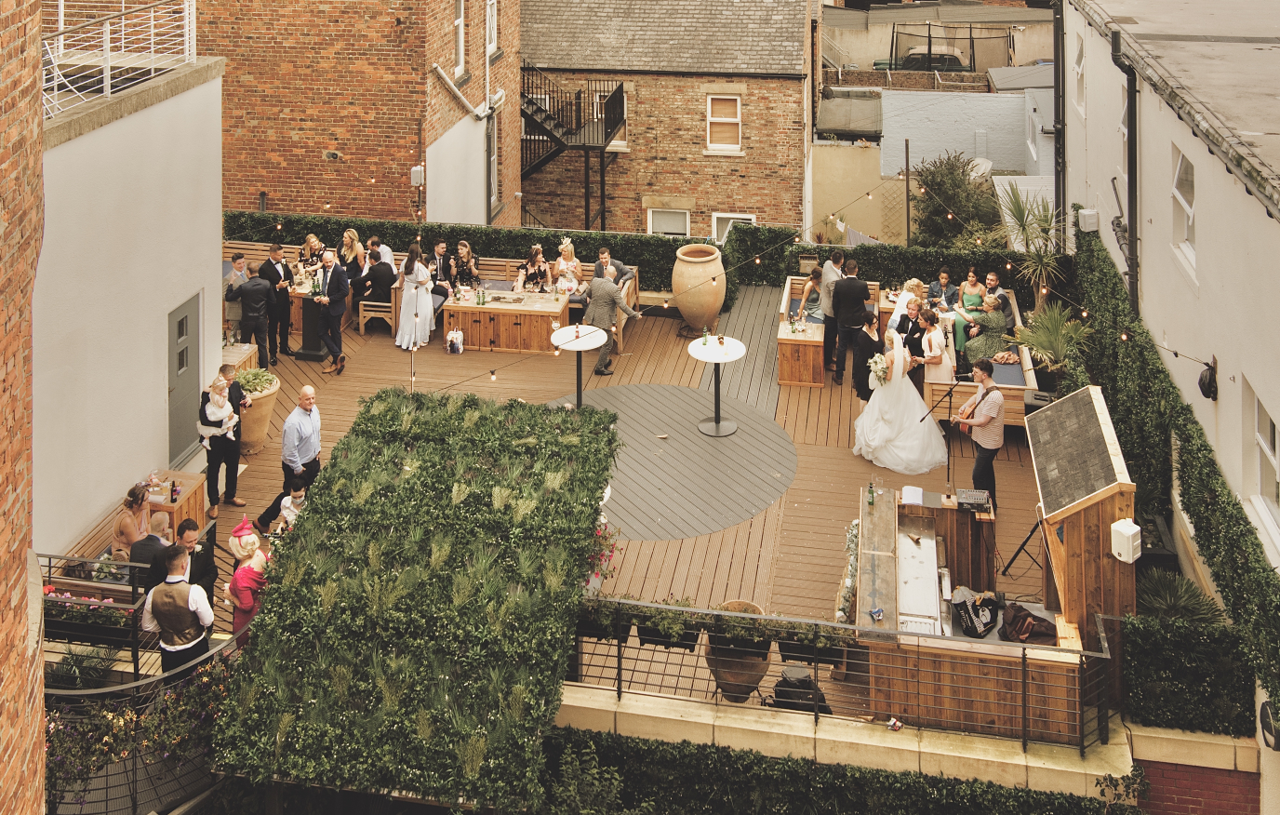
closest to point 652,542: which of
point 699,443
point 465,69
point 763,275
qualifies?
point 699,443

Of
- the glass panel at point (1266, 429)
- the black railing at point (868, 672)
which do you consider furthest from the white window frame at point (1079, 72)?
the black railing at point (868, 672)

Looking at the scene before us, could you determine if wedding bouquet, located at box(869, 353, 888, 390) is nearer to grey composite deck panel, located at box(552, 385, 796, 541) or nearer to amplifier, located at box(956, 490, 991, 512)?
grey composite deck panel, located at box(552, 385, 796, 541)

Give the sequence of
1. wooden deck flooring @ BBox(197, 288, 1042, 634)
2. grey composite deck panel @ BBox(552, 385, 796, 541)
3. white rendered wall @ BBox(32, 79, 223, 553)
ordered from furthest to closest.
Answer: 1. grey composite deck panel @ BBox(552, 385, 796, 541)
2. wooden deck flooring @ BBox(197, 288, 1042, 634)
3. white rendered wall @ BBox(32, 79, 223, 553)

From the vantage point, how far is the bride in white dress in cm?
1516

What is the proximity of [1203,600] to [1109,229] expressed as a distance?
23.2ft

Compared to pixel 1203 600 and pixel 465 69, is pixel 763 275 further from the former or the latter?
pixel 1203 600

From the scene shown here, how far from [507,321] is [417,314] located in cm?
126

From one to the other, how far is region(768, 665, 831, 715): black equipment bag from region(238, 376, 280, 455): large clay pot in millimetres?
7410

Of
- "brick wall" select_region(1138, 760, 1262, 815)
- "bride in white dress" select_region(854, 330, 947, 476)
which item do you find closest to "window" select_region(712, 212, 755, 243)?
"bride in white dress" select_region(854, 330, 947, 476)

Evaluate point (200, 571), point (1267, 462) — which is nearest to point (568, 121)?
point (200, 571)

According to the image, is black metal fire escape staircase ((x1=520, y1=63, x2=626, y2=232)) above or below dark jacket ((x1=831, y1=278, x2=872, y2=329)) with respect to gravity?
above

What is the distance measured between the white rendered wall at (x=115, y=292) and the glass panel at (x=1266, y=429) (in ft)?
33.1

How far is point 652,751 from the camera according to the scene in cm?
1073

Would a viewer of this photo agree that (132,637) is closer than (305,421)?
Yes
